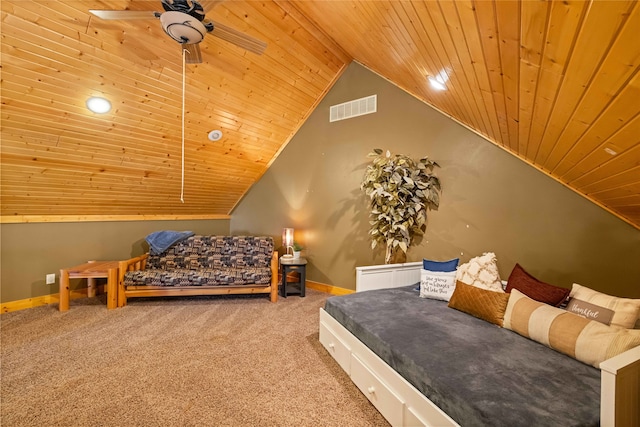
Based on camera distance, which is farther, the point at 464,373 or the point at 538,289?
the point at 538,289

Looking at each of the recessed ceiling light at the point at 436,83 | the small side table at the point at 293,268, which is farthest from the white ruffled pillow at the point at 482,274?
the small side table at the point at 293,268

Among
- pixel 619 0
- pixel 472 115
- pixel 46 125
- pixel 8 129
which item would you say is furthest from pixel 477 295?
pixel 8 129

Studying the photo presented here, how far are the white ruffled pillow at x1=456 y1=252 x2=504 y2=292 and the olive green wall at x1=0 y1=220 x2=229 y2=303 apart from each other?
4489 millimetres

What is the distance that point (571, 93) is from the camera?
3.64 ft

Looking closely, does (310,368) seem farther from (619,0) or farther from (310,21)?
(310,21)

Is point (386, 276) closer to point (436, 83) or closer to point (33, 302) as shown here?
point (436, 83)

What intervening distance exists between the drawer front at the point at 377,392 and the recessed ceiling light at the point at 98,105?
3.26m

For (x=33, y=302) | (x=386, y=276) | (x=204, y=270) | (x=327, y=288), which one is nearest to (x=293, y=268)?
(x=327, y=288)

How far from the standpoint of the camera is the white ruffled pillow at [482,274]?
7.52 ft

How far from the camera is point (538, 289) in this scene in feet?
6.52

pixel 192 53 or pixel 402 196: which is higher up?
pixel 192 53

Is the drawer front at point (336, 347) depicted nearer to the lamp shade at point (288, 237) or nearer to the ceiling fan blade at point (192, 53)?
the lamp shade at point (288, 237)

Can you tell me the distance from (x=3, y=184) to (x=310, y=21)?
12.2 ft

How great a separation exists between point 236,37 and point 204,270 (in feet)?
9.93
